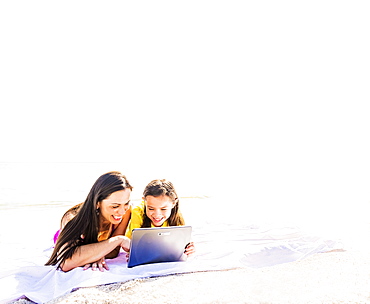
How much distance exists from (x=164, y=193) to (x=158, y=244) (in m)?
0.29

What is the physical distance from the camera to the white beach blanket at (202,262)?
5.39ft

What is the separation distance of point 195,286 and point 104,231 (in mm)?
637

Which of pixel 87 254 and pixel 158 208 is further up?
pixel 158 208

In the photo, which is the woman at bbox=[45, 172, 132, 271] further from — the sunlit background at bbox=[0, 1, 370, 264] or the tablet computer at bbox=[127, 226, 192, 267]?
the sunlit background at bbox=[0, 1, 370, 264]

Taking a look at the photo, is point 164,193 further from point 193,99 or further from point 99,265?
point 193,99

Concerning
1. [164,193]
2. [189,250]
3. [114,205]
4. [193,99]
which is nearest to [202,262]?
[189,250]

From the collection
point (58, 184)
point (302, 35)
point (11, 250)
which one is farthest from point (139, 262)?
point (58, 184)

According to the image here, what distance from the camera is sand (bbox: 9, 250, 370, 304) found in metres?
1.45

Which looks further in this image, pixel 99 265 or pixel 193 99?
pixel 193 99

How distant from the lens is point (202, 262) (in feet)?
6.30

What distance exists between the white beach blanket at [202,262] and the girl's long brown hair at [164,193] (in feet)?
0.65

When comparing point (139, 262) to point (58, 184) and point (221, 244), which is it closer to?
point (221, 244)

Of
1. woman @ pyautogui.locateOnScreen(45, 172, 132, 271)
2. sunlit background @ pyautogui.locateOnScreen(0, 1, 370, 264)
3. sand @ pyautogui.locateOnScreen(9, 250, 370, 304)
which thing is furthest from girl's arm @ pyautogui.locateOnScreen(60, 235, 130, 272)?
sunlit background @ pyautogui.locateOnScreen(0, 1, 370, 264)

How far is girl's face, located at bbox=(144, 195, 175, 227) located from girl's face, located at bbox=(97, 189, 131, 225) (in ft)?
0.42
